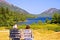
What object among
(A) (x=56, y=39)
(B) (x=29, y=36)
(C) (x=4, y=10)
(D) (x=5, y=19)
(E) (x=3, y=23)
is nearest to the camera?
(B) (x=29, y=36)

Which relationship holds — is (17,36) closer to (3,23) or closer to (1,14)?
(3,23)

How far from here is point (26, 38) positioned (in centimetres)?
965

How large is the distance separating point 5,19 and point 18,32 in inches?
1324

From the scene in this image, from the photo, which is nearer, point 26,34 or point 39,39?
point 26,34

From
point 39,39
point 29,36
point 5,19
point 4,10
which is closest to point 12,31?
point 29,36

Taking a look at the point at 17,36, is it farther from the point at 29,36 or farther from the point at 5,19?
the point at 5,19

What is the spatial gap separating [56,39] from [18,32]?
471 centimetres

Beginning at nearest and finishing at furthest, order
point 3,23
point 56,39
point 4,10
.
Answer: point 56,39 < point 3,23 < point 4,10

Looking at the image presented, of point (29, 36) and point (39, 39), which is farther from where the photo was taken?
point (39, 39)

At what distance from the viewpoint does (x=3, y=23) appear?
4000 cm

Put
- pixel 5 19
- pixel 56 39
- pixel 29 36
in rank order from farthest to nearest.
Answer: pixel 5 19
pixel 56 39
pixel 29 36

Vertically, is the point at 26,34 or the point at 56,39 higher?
the point at 26,34

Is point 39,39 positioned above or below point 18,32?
below

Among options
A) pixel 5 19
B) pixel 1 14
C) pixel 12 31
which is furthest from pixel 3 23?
pixel 12 31
